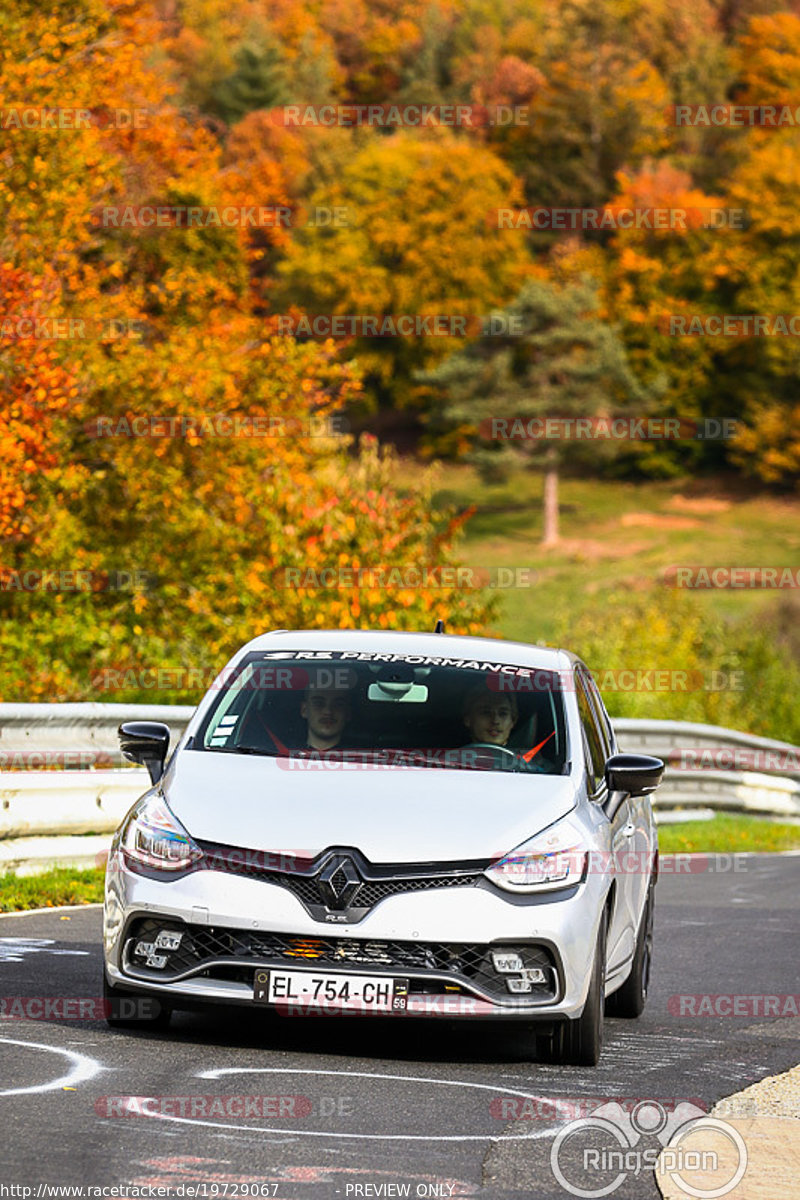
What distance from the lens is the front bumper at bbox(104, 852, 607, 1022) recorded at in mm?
7289

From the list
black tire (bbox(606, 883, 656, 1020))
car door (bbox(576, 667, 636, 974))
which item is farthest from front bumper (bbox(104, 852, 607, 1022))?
black tire (bbox(606, 883, 656, 1020))

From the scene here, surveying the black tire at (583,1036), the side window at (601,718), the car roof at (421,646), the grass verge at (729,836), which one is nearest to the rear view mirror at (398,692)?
the car roof at (421,646)

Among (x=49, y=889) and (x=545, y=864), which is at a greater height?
(x=545, y=864)

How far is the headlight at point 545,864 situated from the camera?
7434mm

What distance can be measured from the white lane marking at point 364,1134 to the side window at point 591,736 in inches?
63.9

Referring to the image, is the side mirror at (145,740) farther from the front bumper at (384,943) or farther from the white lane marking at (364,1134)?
the white lane marking at (364,1134)

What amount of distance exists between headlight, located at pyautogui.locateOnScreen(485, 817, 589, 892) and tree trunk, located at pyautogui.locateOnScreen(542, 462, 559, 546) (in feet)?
300

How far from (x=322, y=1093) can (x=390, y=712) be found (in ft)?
7.25

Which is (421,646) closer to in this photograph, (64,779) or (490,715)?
(490,715)

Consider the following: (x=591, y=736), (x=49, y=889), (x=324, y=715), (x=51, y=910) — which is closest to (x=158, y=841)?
(x=324, y=715)

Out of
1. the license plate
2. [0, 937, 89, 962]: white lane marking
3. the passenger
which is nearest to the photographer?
the license plate

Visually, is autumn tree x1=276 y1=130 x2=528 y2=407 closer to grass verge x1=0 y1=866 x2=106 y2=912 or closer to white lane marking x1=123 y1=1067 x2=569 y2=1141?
grass verge x1=0 y1=866 x2=106 y2=912

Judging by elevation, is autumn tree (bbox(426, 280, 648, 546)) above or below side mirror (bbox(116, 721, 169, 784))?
below

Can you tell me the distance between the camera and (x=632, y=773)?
8.45m
